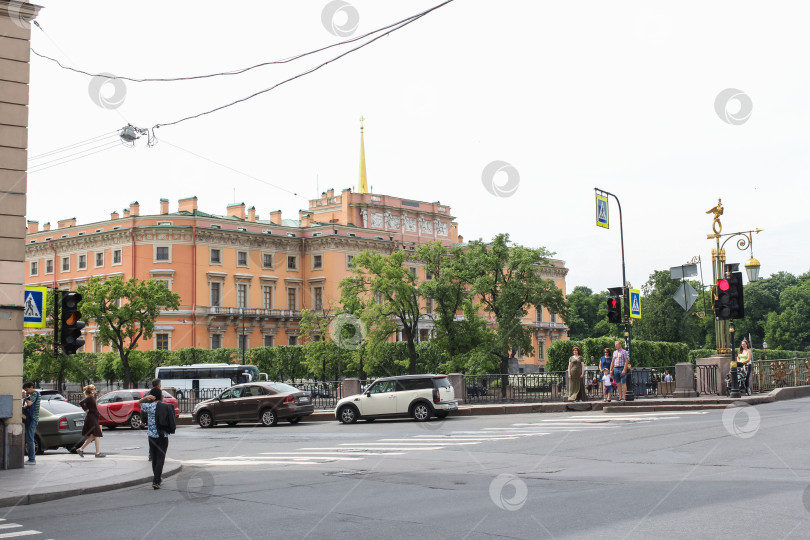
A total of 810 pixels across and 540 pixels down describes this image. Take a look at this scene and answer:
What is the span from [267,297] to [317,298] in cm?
550

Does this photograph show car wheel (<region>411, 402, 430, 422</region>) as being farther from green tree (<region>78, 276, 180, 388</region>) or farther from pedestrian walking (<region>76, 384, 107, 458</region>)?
green tree (<region>78, 276, 180, 388</region>)

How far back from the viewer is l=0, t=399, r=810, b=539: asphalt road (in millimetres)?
9125

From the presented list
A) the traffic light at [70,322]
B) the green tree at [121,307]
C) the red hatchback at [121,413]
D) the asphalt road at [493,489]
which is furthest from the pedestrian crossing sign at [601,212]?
the green tree at [121,307]

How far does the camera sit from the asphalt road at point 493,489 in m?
9.12

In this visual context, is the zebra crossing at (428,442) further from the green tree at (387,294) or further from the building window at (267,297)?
the building window at (267,297)

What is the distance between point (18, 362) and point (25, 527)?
22.3 feet

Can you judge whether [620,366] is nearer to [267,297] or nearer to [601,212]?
[601,212]

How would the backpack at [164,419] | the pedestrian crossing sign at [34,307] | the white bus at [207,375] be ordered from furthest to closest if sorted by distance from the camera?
the white bus at [207,375], the pedestrian crossing sign at [34,307], the backpack at [164,419]

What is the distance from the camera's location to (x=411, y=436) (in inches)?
868

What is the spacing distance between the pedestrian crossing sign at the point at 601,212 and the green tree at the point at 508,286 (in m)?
31.0

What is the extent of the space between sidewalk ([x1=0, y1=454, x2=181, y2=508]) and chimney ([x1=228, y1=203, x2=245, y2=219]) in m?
76.7

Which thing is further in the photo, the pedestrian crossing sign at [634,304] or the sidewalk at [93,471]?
the pedestrian crossing sign at [634,304]

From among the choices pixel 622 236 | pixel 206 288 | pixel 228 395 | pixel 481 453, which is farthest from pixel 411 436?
pixel 206 288

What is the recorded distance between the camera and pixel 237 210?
9469 cm
